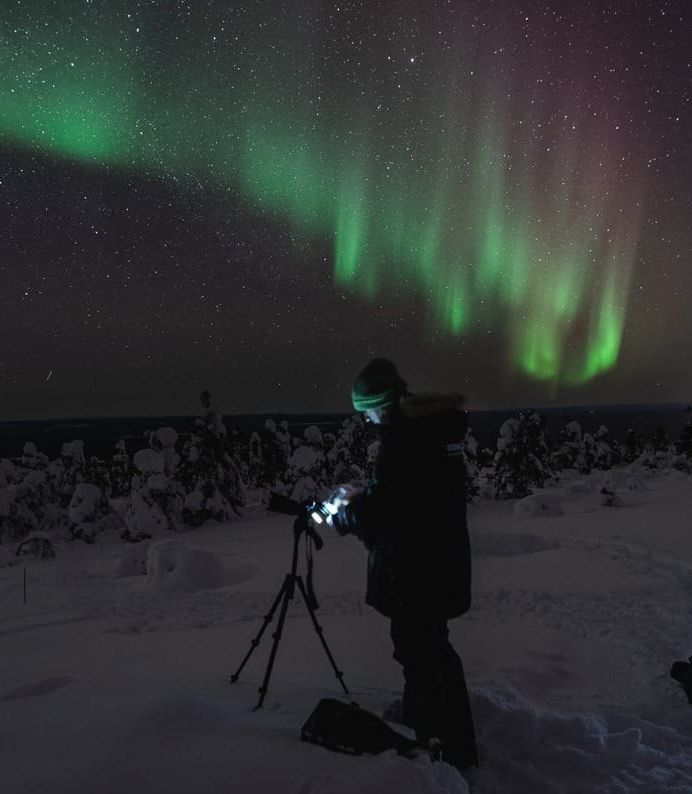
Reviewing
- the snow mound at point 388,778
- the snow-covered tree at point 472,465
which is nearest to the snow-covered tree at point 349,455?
the snow-covered tree at point 472,465

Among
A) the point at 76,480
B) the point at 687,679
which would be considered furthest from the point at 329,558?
the point at 76,480

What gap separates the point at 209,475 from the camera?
1923 centimetres

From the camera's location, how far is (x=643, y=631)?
6.24 meters

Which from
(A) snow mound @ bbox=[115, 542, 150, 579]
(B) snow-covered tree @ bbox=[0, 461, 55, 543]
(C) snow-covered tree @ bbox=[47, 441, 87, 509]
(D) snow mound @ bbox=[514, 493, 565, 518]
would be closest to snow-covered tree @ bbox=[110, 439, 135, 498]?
(C) snow-covered tree @ bbox=[47, 441, 87, 509]

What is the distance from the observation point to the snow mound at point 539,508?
51.3 ft

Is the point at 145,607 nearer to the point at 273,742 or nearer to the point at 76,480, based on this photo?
the point at 273,742

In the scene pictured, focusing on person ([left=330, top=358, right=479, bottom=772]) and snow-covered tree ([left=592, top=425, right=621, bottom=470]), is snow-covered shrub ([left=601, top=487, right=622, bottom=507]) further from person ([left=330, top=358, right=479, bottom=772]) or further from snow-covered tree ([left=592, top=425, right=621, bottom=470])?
snow-covered tree ([left=592, top=425, right=621, bottom=470])

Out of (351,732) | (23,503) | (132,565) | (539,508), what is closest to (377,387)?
(351,732)

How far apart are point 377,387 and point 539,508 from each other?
13782 mm

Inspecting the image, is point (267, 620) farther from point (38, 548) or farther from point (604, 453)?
point (604, 453)

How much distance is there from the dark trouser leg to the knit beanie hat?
1.29m

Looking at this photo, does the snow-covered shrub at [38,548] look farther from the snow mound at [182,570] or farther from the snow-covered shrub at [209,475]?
the snow mound at [182,570]

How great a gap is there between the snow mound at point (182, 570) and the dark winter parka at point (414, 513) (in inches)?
238

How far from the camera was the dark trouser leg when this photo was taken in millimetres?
3326
